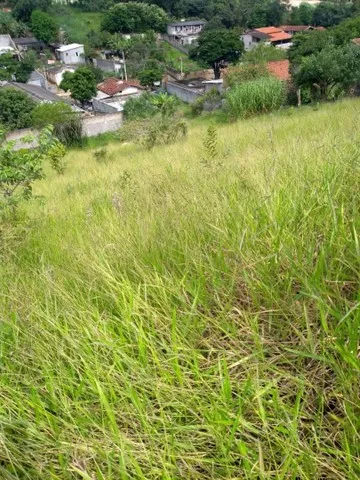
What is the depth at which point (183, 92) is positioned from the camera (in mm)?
36750

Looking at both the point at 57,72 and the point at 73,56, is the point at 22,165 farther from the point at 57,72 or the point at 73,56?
the point at 73,56

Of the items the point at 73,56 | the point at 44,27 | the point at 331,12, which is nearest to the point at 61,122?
the point at 73,56

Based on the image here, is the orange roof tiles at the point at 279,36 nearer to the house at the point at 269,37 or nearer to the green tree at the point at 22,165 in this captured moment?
the house at the point at 269,37

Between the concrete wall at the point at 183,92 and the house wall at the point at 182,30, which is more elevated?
the house wall at the point at 182,30

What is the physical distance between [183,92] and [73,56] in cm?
2496

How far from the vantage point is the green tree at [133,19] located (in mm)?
58594

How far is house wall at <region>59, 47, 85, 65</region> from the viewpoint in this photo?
176ft

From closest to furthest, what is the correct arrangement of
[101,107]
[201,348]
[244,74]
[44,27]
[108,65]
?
[201,348], [244,74], [101,107], [108,65], [44,27]

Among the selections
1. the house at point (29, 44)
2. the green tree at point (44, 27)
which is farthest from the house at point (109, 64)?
the house at point (29, 44)

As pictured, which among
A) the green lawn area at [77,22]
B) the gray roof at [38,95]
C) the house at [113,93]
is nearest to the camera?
the gray roof at [38,95]

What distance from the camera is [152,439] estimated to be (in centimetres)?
101

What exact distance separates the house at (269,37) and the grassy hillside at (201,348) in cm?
5733

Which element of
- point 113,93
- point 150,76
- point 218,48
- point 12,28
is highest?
point 12,28

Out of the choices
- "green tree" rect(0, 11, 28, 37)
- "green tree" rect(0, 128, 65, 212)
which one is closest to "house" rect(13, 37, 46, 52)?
"green tree" rect(0, 11, 28, 37)
